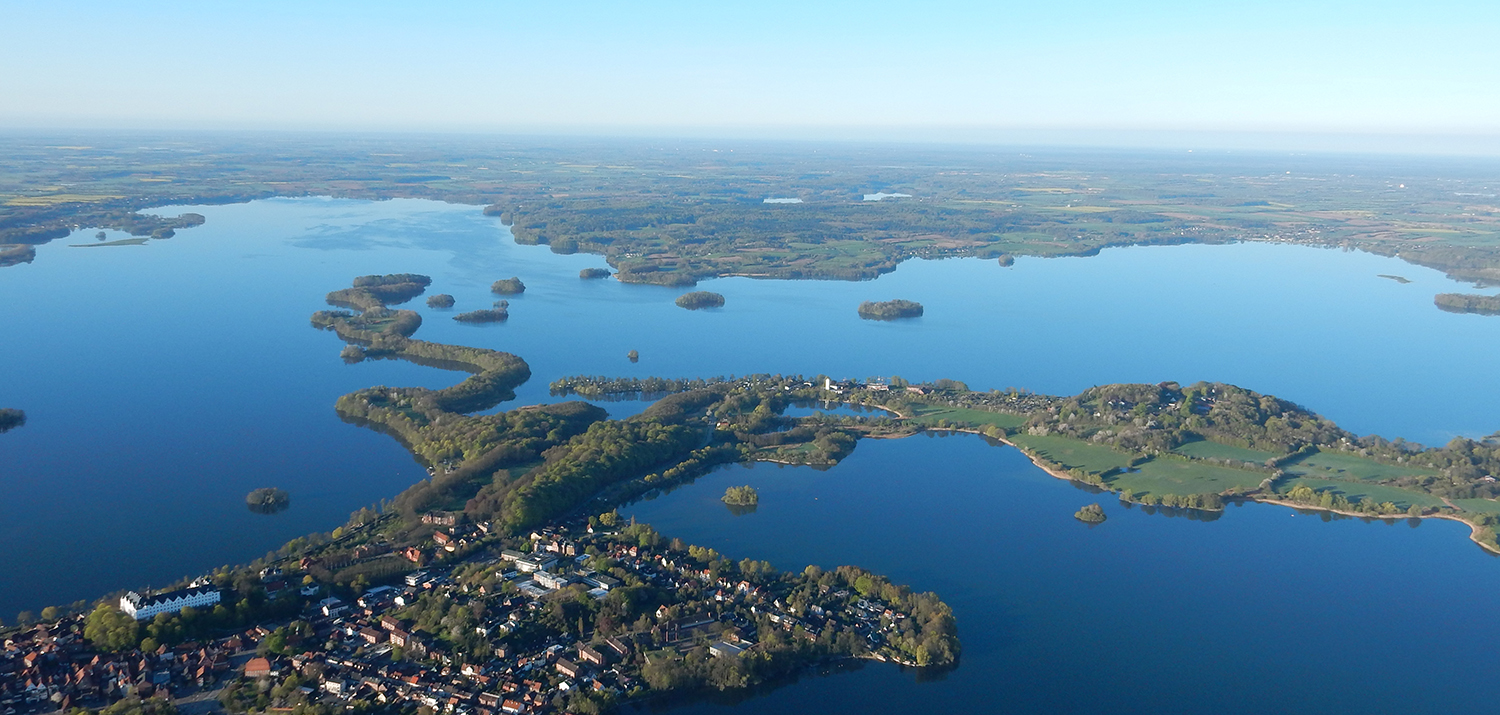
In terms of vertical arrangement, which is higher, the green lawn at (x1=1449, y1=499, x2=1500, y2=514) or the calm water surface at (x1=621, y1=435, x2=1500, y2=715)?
the green lawn at (x1=1449, y1=499, x2=1500, y2=514)

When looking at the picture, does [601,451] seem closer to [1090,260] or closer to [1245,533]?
[1245,533]

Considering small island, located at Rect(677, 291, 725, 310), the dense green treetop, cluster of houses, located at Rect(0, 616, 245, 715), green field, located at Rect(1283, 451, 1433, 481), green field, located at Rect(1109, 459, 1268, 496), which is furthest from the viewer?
small island, located at Rect(677, 291, 725, 310)

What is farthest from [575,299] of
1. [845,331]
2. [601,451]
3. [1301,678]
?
[1301,678]

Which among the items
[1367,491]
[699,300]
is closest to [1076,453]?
[1367,491]

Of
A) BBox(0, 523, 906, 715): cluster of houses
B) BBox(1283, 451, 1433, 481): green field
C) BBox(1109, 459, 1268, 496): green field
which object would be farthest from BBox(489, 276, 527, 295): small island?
BBox(1283, 451, 1433, 481): green field

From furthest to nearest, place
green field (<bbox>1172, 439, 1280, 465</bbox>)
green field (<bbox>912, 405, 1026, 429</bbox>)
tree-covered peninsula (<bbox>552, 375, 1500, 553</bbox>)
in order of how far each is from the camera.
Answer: green field (<bbox>912, 405, 1026, 429</bbox>)
green field (<bbox>1172, 439, 1280, 465</bbox>)
tree-covered peninsula (<bbox>552, 375, 1500, 553</bbox>)

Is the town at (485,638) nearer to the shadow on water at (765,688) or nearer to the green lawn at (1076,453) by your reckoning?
the shadow on water at (765,688)

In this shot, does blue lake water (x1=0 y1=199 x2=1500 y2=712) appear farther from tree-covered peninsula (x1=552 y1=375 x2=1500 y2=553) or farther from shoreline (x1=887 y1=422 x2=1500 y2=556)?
tree-covered peninsula (x1=552 y1=375 x2=1500 y2=553)
